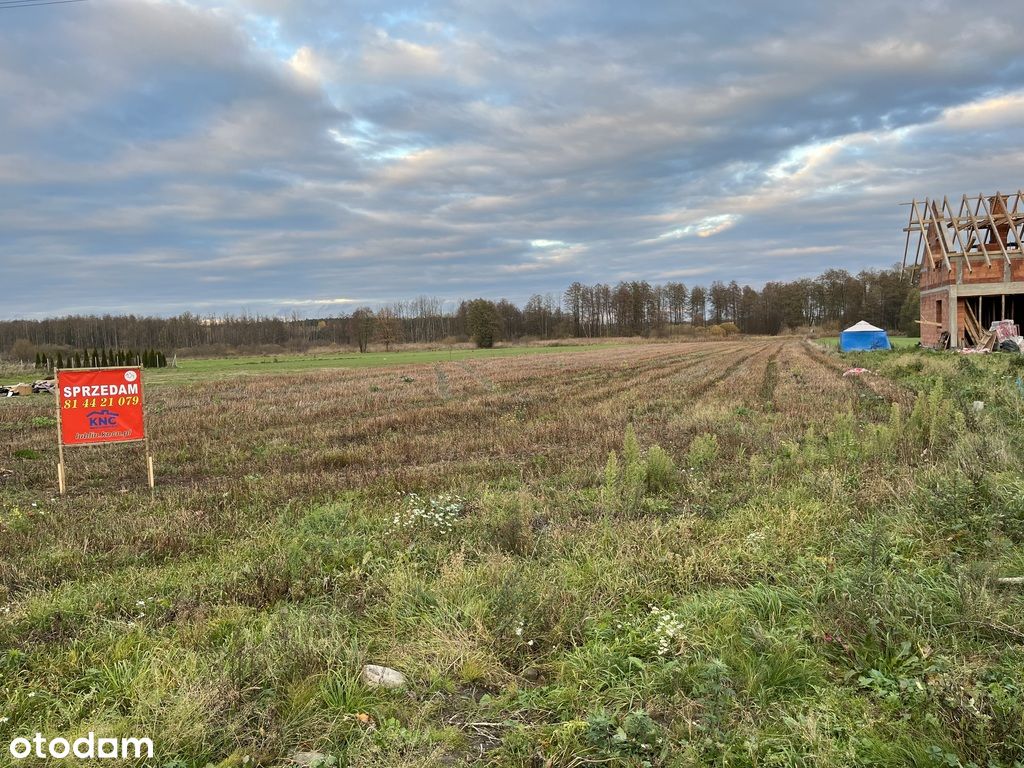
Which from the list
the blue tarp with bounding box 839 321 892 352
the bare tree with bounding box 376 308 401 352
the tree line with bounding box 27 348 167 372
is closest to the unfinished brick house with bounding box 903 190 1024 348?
the blue tarp with bounding box 839 321 892 352

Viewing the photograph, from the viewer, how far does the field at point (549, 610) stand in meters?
3.13

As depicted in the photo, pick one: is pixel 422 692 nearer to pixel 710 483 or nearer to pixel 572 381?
pixel 710 483

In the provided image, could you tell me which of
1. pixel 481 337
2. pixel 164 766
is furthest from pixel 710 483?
pixel 481 337

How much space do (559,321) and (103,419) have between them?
132m

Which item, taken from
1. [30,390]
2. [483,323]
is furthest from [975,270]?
[483,323]

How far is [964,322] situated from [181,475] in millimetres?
39002

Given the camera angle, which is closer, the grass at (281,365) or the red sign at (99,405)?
the red sign at (99,405)

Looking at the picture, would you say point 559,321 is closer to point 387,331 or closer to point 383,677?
point 387,331

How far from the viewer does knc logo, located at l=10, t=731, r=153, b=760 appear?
9.91 feet

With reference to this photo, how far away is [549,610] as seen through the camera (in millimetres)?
4398

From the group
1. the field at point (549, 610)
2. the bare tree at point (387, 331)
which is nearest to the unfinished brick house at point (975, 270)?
the field at point (549, 610)

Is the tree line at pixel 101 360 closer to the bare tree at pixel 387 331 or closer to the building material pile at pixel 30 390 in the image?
the building material pile at pixel 30 390

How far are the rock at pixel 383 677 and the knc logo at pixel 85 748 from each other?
1.19 meters

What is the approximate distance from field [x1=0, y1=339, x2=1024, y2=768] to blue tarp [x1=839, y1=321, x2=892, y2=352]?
4181cm
